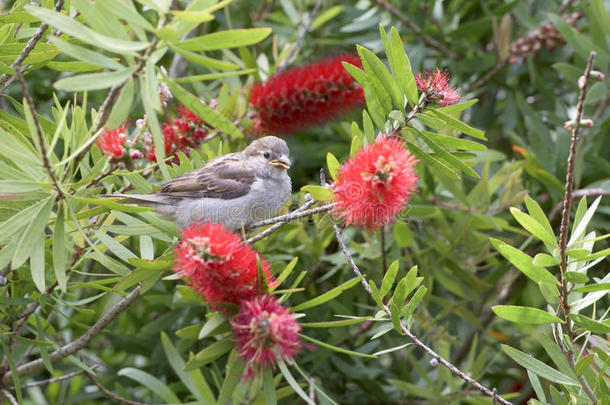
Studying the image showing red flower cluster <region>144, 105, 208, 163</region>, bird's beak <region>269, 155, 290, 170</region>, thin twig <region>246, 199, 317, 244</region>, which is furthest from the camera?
bird's beak <region>269, 155, 290, 170</region>

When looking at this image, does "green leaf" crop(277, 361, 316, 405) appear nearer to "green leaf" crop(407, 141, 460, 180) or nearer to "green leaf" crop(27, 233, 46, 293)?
"green leaf" crop(27, 233, 46, 293)

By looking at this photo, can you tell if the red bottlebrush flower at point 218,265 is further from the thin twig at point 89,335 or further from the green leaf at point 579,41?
the green leaf at point 579,41

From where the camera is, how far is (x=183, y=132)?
3240 mm

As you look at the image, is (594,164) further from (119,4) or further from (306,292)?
(119,4)

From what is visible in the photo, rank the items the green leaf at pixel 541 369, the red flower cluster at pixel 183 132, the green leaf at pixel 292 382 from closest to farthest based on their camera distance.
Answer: the green leaf at pixel 292 382 → the green leaf at pixel 541 369 → the red flower cluster at pixel 183 132

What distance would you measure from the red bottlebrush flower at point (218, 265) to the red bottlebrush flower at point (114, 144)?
556 millimetres

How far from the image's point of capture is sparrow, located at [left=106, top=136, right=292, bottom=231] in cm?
327

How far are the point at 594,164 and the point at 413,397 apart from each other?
1.80 meters

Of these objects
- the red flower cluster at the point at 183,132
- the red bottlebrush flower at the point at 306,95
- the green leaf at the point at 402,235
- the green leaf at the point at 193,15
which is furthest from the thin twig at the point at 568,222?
the red flower cluster at the point at 183,132

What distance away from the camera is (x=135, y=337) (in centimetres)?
388

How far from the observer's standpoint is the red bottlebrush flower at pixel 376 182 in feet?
6.56

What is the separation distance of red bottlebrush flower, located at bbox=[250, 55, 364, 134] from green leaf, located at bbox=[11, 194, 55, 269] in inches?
70.5

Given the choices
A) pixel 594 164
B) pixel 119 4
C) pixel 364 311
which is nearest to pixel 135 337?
pixel 364 311

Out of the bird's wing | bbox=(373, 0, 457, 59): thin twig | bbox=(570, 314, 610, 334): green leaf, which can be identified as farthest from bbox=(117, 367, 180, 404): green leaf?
bbox=(373, 0, 457, 59): thin twig
